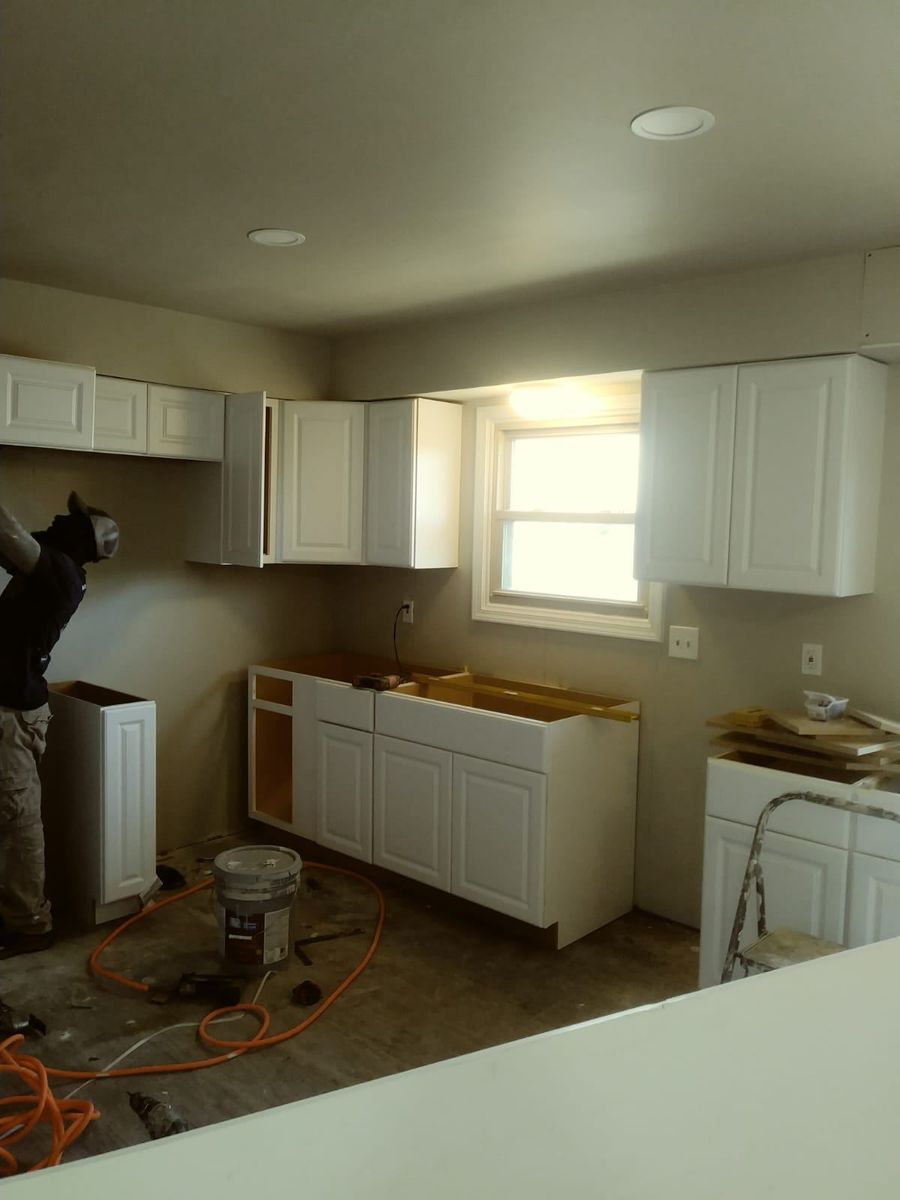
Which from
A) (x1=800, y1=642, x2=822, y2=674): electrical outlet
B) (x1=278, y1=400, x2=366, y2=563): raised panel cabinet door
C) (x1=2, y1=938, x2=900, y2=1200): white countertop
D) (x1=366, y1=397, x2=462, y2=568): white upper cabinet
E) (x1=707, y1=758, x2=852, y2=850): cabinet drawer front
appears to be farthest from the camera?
(x1=278, y1=400, x2=366, y2=563): raised panel cabinet door

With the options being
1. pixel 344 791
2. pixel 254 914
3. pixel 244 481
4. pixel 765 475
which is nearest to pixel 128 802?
pixel 254 914

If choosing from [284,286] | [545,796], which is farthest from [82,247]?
[545,796]

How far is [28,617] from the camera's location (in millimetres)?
3346

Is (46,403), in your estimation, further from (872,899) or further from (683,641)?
(872,899)

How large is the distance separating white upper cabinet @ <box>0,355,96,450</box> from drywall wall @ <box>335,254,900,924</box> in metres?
1.42

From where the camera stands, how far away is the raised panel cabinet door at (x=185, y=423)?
3.98m

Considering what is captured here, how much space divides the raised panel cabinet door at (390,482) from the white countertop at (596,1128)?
12.3 feet

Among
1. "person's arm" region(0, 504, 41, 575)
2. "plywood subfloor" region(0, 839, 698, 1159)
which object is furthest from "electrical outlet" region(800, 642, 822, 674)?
"person's arm" region(0, 504, 41, 575)

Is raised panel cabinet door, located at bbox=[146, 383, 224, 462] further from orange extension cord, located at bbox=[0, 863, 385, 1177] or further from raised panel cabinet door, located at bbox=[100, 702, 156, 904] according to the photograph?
orange extension cord, located at bbox=[0, 863, 385, 1177]

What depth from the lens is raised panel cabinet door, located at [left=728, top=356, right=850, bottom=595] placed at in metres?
2.94

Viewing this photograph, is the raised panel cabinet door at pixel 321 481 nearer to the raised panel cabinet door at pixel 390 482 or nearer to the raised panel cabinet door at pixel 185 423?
the raised panel cabinet door at pixel 390 482

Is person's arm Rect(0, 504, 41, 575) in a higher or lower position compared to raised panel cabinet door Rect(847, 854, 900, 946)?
higher

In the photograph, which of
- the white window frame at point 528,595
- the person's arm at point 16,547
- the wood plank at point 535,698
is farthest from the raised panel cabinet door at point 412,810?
the person's arm at point 16,547

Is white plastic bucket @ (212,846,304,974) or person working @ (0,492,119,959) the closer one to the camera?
white plastic bucket @ (212,846,304,974)
